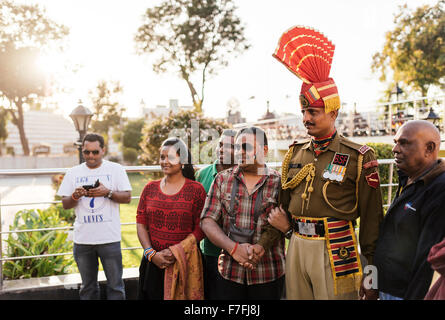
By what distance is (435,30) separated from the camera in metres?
16.8

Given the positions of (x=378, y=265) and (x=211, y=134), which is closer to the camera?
(x=378, y=265)

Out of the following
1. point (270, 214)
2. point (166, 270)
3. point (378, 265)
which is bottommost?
point (166, 270)

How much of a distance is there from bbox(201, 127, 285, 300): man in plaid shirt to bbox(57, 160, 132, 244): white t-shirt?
1.17 meters

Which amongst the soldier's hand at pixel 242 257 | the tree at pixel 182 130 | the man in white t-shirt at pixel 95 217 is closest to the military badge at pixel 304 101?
the soldier's hand at pixel 242 257

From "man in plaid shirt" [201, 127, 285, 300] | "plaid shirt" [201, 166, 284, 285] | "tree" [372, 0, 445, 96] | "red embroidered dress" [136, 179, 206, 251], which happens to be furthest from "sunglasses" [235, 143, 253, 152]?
"tree" [372, 0, 445, 96]

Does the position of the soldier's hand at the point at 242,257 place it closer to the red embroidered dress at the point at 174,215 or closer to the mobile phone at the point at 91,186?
the red embroidered dress at the point at 174,215

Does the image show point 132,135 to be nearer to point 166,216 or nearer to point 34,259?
point 34,259

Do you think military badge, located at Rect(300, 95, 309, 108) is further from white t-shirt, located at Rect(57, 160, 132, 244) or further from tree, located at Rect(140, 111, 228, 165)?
tree, located at Rect(140, 111, 228, 165)

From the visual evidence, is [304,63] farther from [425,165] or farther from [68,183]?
[68,183]

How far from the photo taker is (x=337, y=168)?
6.61 ft

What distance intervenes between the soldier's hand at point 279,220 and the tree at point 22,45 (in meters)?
25.3

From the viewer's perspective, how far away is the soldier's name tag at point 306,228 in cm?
201
